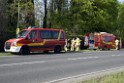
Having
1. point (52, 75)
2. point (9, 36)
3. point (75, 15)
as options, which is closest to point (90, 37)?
point (75, 15)

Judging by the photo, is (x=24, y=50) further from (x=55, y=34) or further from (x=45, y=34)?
(x=55, y=34)

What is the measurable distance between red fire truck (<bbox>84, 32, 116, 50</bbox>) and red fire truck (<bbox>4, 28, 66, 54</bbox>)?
1102 cm

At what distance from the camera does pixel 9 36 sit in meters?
34.6

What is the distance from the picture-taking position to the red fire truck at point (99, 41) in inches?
1756

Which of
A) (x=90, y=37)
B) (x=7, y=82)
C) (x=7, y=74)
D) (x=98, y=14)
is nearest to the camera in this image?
(x=7, y=82)

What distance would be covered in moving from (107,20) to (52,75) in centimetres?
4197

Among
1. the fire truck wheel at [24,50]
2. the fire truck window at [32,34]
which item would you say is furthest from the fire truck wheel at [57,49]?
the fire truck wheel at [24,50]

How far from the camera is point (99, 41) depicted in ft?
147

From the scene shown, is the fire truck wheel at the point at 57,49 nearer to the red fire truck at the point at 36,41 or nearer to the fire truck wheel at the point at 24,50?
the red fire truck at the point at 36,41

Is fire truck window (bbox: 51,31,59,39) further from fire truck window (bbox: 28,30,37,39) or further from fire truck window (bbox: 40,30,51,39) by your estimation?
fire truck window (bbox: 28,30,37,39)

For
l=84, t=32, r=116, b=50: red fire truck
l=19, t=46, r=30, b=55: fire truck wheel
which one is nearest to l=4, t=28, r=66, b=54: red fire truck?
l=19, t=46, r=30, b=55: fire truck wheel

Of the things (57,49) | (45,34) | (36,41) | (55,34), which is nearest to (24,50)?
A: (36,41)

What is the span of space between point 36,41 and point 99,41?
1521cm

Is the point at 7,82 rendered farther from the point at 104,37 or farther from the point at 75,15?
the point at 75,15
